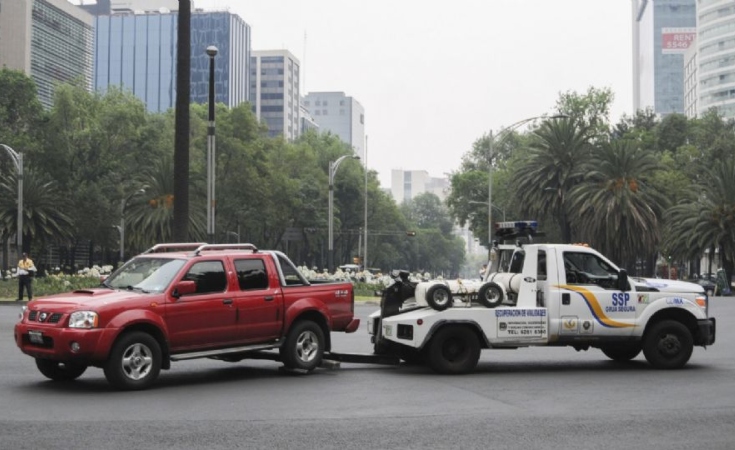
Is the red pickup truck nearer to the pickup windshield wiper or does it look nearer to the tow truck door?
the pickup windshield wiper

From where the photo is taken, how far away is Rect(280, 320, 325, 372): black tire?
14.2 meters

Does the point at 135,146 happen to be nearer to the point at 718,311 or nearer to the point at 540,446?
the point at 718,311

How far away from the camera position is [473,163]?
123312 millimetres

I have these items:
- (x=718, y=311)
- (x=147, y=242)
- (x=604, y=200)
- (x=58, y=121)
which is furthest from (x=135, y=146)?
(x=718, y=311)

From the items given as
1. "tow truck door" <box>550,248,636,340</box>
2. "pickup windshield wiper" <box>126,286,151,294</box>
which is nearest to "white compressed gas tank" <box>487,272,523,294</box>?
"tow truck door" <box>550,248,636,340</box>

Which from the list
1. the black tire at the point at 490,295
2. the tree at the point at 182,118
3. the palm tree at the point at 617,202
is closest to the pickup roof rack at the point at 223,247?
the black tire at the point at 490,295

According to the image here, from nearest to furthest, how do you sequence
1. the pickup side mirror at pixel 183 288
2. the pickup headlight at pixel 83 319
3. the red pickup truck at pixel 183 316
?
the pickup headlight at pixel 83 319, the red pickup truck at pixel 183 316, the pickup side mirror at pixel 183 288

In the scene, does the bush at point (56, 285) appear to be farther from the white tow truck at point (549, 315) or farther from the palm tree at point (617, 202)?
the palm tree at point (617, 202)

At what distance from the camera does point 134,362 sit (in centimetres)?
1252

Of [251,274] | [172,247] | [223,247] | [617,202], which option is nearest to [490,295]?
[251,274]

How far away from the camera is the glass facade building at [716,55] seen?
6206 inches

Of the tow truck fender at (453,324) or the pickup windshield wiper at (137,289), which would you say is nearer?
the pickup windshield wiper at (137,289)

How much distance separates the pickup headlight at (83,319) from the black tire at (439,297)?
4918mm

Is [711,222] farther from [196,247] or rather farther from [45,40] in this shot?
[45,40]
